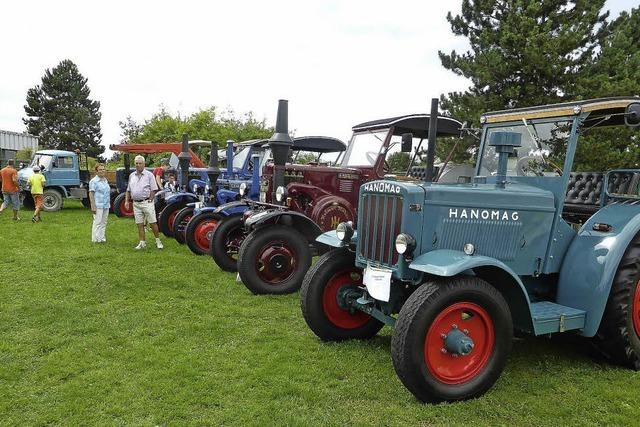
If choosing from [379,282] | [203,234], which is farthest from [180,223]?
[379,282]

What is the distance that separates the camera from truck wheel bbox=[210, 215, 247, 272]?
707cm

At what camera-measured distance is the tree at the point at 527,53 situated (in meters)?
12.4

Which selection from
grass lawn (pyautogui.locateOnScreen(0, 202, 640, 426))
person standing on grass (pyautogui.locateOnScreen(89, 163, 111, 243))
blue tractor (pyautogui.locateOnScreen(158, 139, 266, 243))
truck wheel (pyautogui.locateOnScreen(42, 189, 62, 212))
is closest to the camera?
grass lawn (pyautogui.locateOnScreen(0, 202, 640, 426))

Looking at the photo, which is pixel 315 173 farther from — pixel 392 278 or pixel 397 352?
pixel 397 352

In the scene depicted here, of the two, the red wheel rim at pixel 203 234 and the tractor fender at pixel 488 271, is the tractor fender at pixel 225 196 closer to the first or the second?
the red wheel rim at pixel 203 234

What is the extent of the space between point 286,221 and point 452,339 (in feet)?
10.6

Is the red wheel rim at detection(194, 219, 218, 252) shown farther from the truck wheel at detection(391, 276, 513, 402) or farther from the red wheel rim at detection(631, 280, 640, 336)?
the red wheel rim at detection(631, 280, 640, 336)

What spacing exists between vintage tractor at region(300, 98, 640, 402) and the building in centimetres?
2462

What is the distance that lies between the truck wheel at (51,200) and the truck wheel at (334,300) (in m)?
14.0

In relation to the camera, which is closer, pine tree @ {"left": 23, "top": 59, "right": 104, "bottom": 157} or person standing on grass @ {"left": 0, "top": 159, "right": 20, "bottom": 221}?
person standing on grass @ {"left": 0, "top": 159, "right": 20, "bottom": 221}

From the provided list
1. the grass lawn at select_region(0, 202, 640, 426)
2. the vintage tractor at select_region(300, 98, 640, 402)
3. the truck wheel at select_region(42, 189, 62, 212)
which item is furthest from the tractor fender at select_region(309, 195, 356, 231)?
the truck wheel at select_region(42, 189, 62, 212)

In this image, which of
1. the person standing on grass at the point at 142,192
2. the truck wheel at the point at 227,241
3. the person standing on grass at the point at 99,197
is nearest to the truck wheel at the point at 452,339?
the truck wheel at the point at 227,241

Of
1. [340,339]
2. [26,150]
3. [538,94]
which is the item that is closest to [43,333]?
[340,339]

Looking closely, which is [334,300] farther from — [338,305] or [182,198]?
[182,198]
